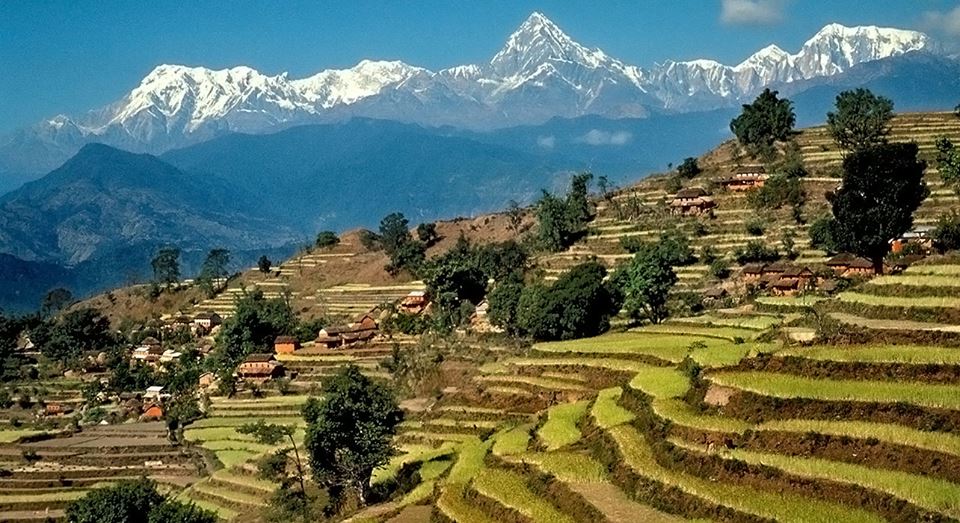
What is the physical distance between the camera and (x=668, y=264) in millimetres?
50500

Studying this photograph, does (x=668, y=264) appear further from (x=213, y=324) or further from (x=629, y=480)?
(x=213, y=324)

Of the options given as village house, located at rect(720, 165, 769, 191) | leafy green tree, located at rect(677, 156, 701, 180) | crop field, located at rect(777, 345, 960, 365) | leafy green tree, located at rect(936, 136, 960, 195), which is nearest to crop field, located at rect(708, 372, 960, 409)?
crop field, located at rect(777, 345, 960, 365)

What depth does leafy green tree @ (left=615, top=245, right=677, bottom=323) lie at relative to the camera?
48031 mm

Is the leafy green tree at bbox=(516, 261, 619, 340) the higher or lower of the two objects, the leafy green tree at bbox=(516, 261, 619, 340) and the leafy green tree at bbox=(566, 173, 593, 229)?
the lower

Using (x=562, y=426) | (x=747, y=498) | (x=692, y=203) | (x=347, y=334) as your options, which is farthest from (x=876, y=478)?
(x=692, y=203)

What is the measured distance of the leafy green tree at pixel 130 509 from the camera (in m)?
29.8

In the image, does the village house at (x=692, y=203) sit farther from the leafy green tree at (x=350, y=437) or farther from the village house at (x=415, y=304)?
the leafy green tree at (x=350, y=437)

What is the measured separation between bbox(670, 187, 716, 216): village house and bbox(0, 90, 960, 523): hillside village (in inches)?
11.9

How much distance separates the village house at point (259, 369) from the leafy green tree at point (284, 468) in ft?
43.1

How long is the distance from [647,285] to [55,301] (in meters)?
92.4

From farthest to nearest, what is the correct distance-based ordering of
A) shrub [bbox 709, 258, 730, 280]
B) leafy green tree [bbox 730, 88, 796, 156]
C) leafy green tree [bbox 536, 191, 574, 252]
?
1. leafy green tree [bbox 730, 88, 796, 156]
2. leafy green tree [bbox 536, 191, 574, 252]
3. shrub [bbox 709, 258, 730, 280]

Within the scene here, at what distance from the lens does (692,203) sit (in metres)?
73.1

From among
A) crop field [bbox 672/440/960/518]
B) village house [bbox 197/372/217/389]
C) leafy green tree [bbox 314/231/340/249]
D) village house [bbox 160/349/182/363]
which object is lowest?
village house [bbox 197/372/217/389]

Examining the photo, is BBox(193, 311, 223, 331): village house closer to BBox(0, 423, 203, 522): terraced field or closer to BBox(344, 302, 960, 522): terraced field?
BBox(0, 423, 203, 522): terraced field
